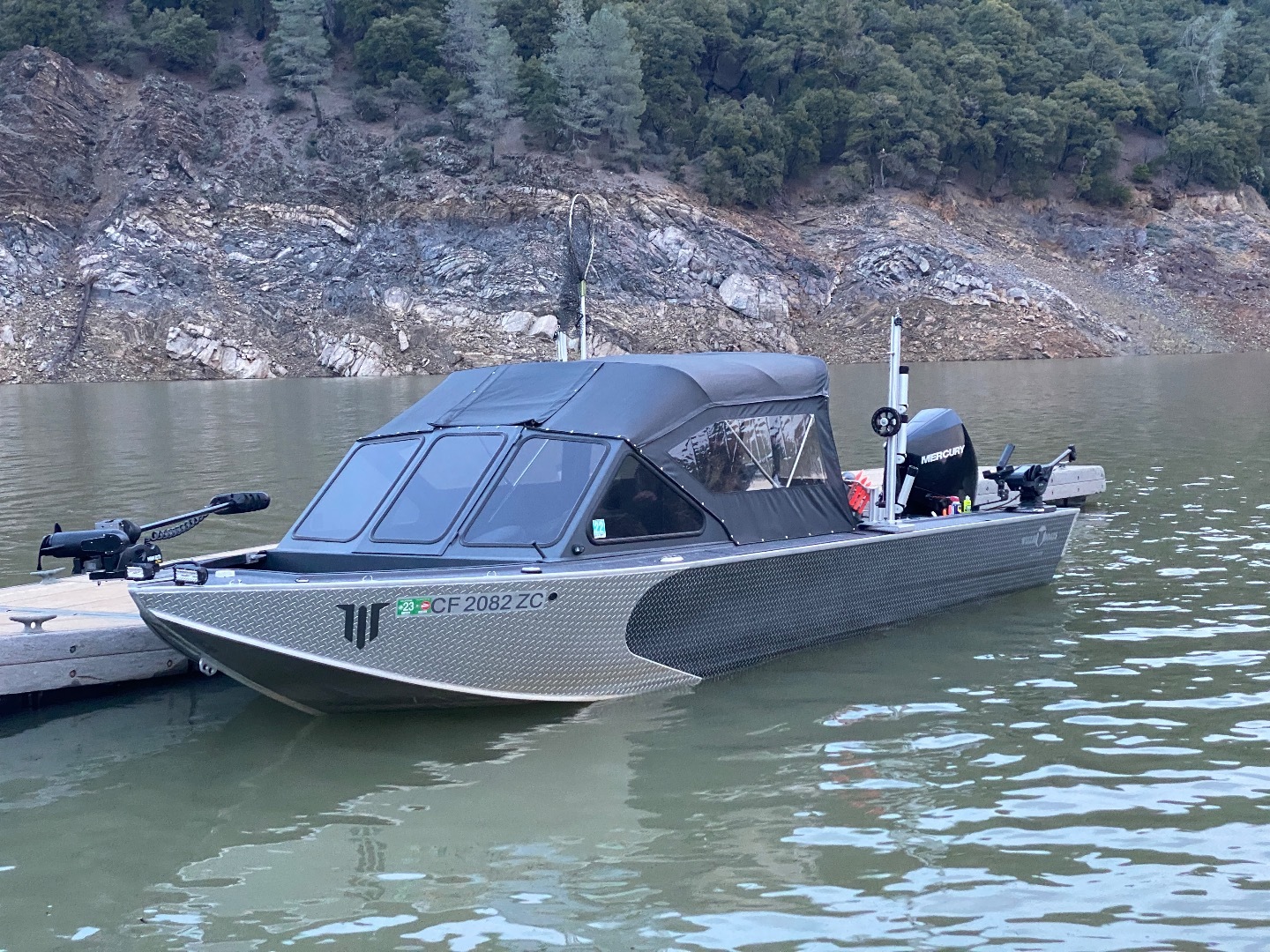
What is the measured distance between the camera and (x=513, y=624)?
8273 millimetres

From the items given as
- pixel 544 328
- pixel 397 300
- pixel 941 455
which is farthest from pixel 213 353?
pixel 941 455

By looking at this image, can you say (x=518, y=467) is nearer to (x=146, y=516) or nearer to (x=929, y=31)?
(x=146, y=516)

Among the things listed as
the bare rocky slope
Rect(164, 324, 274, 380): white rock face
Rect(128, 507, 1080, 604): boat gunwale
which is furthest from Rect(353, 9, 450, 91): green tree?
Rect(128, 507, 1080, 604): boat gunwale

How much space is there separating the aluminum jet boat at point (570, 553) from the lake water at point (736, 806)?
391mm

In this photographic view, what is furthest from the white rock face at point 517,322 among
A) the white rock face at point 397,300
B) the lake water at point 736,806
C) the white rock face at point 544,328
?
the lake water at point 736,806

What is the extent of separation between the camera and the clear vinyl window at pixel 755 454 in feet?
31.8

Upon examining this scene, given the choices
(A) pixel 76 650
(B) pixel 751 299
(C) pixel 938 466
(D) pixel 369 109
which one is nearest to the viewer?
(A) pixel 76 650

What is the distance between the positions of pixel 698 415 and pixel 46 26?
76.3 m

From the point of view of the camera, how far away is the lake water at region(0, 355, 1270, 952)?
19.6 feet

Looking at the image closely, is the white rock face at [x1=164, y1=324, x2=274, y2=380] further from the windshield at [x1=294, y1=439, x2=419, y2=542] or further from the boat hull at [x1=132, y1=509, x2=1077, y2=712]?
the boat hull at [x1=132, y1=509, x2=1077, y2=712]

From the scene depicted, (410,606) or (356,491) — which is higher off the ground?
(356,491)

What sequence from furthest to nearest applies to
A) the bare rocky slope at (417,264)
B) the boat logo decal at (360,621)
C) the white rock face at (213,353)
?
the bare rocky slope at (417,264), the white rock face at (213,353), the boat logo decal at (360,621)

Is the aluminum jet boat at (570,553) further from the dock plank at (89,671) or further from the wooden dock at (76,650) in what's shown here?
the dock plank at (89,671)

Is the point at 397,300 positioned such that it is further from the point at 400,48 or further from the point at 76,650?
the point at 76,650
